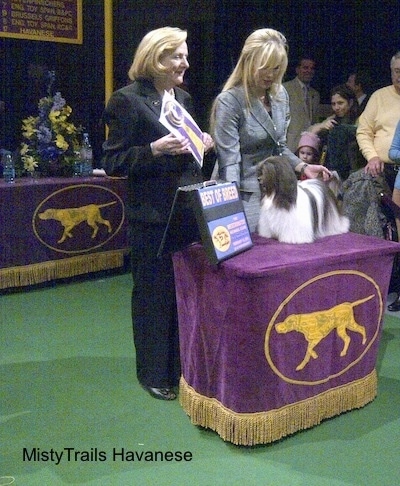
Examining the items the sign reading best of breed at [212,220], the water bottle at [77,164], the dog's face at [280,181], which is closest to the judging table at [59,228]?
the water bottle at [77,164]

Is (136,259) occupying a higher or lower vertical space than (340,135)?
lower

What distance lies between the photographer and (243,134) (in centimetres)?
261

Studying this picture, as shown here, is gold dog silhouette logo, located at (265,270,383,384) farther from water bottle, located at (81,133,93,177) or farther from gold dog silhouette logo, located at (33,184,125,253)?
water bottle, located at (81,133,93,177)

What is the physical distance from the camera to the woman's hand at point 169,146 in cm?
235

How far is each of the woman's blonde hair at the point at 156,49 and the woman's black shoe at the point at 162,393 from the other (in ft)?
4.01

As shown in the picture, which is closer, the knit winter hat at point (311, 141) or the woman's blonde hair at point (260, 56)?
the woman's blonde hair at point (260, 56)

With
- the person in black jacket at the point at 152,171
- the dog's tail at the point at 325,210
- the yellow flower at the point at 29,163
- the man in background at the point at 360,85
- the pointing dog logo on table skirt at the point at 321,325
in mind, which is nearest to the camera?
the pointing dog logo on table skirt at the point at 321,325

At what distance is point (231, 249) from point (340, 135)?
2.17 meters

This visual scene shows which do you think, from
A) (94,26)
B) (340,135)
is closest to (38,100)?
(94,26)

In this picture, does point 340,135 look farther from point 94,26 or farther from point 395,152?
point 94,26

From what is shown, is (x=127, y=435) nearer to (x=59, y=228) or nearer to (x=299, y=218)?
(x=299, y=218)

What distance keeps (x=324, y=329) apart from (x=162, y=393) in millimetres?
731

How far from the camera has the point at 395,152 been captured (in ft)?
12.9

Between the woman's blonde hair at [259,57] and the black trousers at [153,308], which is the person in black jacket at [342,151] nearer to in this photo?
the woman's blonde hair at [259,57]
